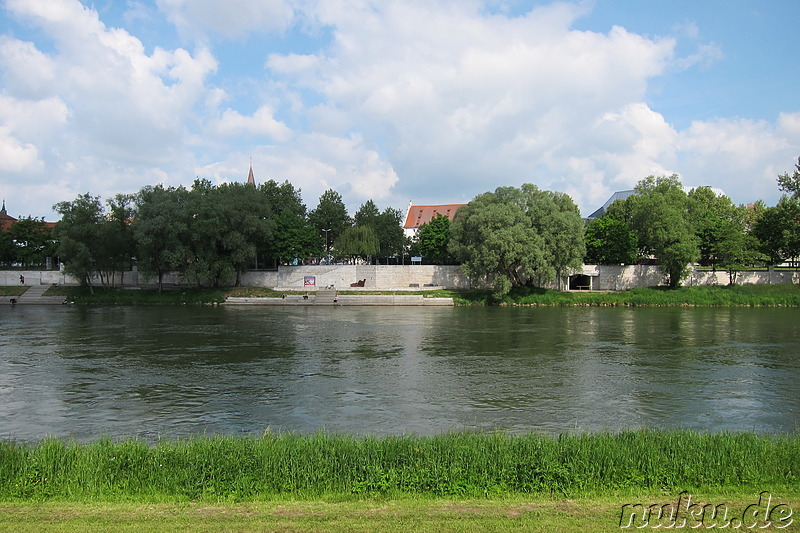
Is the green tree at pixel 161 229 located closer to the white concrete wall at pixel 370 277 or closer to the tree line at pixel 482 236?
the tree line at pixel 482 236

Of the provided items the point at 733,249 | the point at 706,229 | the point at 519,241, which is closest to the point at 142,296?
the point at 519,241

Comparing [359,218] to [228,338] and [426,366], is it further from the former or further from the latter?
[426,366]

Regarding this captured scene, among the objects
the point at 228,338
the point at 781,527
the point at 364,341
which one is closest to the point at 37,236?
the point at 228,338

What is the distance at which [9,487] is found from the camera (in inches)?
358

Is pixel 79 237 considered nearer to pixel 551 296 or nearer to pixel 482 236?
pixel 482 236

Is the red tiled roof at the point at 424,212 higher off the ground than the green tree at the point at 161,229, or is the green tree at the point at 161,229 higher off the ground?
the red tiled roof at the point at 424,212

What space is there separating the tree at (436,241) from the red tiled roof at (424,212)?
4372cm

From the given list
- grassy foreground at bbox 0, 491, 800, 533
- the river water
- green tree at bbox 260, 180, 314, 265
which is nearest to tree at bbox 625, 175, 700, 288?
the river water

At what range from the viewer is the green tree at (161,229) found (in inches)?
2164

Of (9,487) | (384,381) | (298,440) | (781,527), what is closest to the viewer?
(781,527)

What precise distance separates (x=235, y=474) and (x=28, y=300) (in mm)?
63453

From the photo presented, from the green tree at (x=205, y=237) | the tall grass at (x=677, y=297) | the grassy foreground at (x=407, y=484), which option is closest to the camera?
the grassy foreground at (x=407, y=484)

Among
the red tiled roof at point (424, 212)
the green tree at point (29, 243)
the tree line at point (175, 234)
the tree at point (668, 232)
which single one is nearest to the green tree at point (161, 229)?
the tree line at point (175, 234)

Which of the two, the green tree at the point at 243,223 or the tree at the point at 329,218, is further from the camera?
the tree at the point at 329,218
